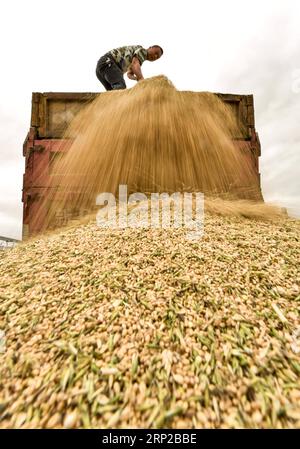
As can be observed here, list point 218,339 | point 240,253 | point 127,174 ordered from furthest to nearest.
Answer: point 127,174, point 240,253, point 218,339

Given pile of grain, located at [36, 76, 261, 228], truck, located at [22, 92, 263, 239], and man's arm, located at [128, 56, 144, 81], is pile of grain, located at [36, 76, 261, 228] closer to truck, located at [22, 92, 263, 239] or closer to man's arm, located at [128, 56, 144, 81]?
truck, located at [22, 92, 263, 239]

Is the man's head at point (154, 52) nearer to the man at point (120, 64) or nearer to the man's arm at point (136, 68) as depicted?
the man at point (120, 64)

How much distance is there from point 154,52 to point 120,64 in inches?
28.0

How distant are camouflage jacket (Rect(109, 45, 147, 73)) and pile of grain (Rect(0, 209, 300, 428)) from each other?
340 centimetres

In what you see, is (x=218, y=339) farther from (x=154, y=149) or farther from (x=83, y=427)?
(x=154, y=149)

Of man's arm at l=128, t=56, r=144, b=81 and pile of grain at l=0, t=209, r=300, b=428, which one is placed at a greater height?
man's arm at l=128, t=56, r=144, b=81

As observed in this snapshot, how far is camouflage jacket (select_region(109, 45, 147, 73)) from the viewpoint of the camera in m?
4.34

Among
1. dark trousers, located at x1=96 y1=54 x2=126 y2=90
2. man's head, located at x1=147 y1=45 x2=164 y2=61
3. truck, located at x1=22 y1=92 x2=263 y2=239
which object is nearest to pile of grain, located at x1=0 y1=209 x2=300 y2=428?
truck, located at x1=22 y1=92 x2=263 y2=239

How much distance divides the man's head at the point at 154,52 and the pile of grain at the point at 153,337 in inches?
151

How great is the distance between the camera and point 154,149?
3.10 metres

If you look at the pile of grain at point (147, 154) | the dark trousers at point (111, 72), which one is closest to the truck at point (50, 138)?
the pile of grain at point (147, 154)

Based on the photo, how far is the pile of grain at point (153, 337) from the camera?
107 centimetres
